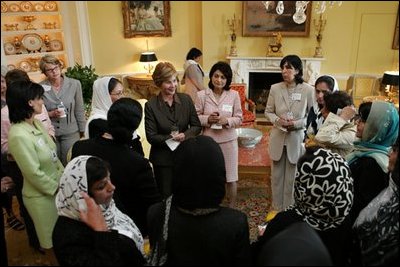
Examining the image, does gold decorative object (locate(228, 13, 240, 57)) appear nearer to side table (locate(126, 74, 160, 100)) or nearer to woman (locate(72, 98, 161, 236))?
side table (locate(126, 74, 160, 100))

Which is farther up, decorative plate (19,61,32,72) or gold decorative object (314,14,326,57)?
gold decorative object (314,14,326,57)

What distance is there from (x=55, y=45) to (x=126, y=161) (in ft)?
13.0

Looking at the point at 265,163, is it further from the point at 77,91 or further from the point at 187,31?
the point at 187,31

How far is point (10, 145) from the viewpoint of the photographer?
1.39 metres

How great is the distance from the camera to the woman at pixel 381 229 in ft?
3.09

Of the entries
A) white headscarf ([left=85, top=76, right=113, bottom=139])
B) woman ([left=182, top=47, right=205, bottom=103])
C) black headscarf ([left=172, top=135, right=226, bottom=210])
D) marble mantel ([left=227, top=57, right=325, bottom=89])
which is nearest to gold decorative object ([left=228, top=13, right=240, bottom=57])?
marble mantel ([left=227, top=57, right=325, bottom=89])

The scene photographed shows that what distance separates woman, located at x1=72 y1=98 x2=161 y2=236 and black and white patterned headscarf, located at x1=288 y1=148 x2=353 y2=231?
68 centimetres

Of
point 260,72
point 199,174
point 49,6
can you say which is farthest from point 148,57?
point 199,174

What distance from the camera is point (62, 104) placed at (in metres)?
2.31

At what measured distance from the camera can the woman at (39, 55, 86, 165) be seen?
89.4 inches

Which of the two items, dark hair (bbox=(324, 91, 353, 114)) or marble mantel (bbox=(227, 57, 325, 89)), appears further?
marble mantel (bbox=(227, 57, 325, 89))

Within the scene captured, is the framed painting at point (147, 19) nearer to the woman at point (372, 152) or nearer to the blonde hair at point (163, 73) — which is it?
the blonde hair at point (163, 73)

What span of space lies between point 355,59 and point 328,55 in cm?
42

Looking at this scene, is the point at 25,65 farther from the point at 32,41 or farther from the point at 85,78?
the point at 85,78
